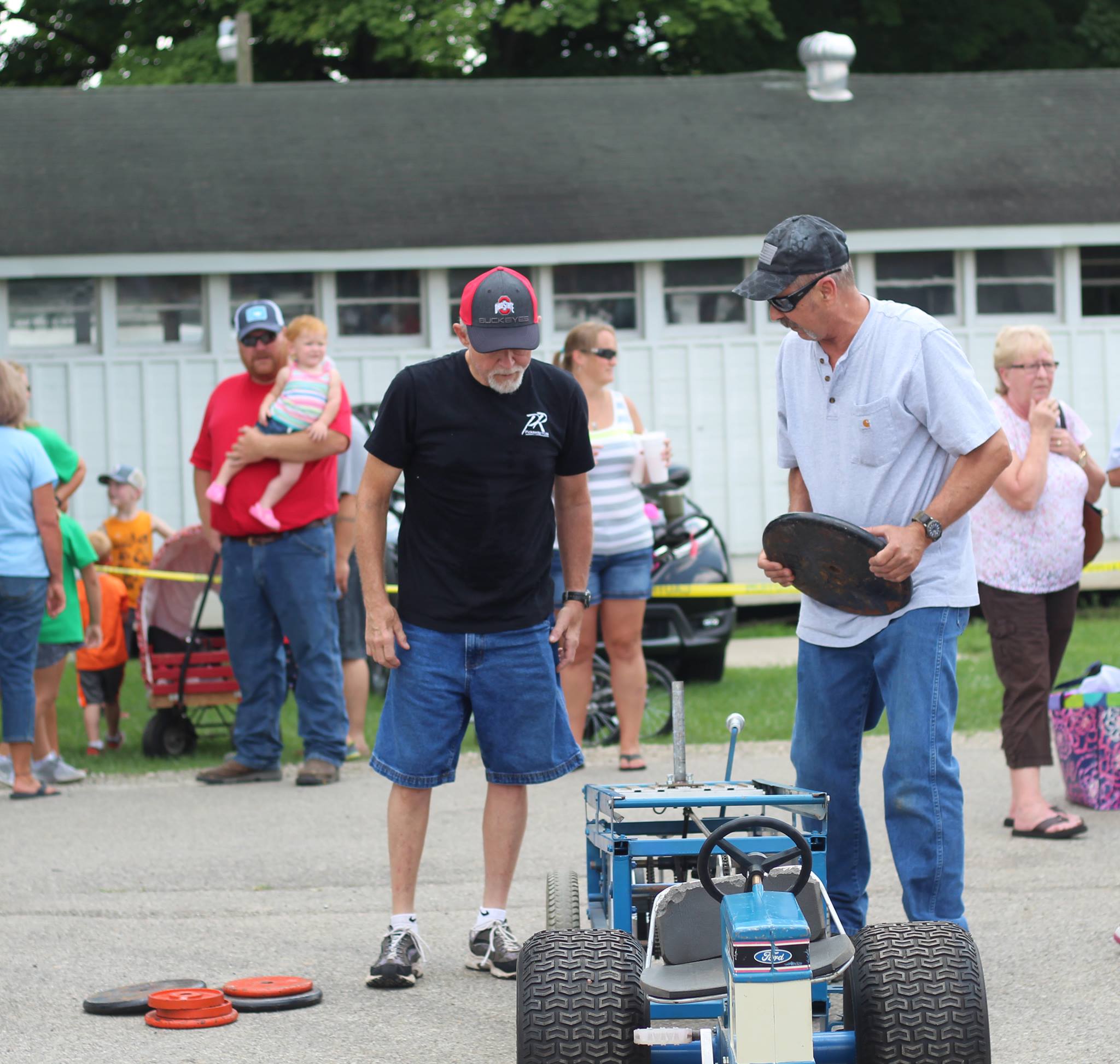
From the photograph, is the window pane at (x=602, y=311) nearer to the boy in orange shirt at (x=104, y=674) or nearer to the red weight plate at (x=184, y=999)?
the boy in orange shirt at (x=104, y=674)

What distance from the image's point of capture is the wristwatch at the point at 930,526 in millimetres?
4707

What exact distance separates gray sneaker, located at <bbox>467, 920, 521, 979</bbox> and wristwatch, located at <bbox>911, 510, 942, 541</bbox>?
5.78 ft

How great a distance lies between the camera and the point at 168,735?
9.73m

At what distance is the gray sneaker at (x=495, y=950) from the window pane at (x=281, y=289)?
42.5 feet

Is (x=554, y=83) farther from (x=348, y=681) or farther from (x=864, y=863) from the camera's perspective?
(x=864, y=863)

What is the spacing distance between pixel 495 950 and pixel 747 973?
2022 mm

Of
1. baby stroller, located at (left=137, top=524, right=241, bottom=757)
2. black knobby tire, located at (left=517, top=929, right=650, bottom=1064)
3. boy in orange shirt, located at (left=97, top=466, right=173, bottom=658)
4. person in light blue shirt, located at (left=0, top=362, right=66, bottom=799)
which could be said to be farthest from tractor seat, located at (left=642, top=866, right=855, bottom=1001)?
boy in orange shirt, located at (left=97, top=466, right=173, bottom=658)

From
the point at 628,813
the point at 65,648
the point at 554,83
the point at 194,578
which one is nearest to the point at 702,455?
the point at 554,83

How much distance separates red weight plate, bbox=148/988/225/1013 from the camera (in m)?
4.96

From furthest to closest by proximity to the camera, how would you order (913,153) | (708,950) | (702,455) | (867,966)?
(913,153), (702,455), (708,950), (867,966)

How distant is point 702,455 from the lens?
17.9m

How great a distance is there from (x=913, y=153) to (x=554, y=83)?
480 cm

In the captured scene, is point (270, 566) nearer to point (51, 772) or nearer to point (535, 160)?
Result: point (51, 772)

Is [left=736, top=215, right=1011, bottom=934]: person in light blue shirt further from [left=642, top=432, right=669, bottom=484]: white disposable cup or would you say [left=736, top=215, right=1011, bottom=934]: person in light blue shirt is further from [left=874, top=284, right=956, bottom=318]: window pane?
[left=874, top=284, right=956, bottom=318]: window pane
